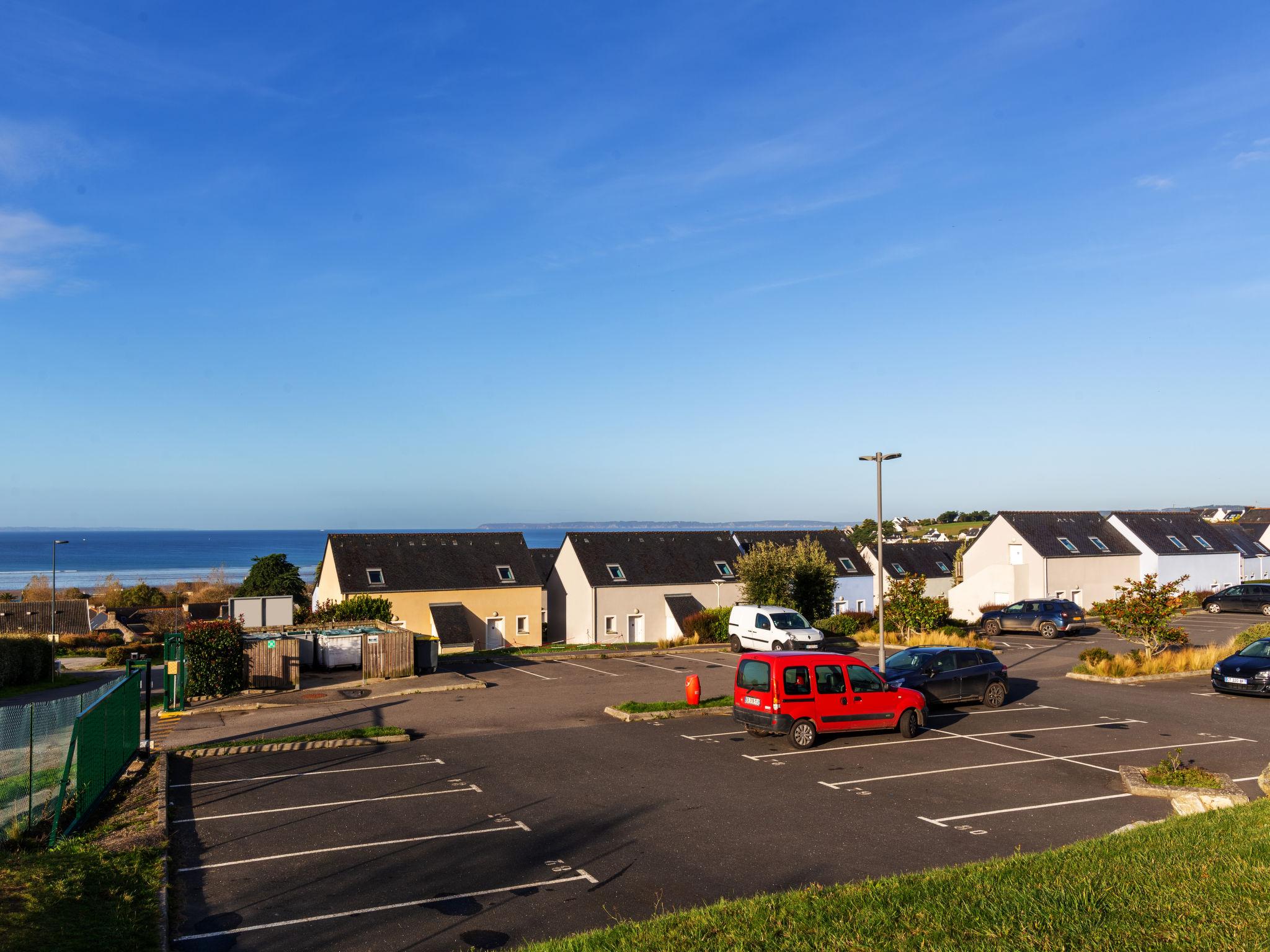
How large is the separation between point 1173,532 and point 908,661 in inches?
1791

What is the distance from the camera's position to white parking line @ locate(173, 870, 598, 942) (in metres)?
8.69

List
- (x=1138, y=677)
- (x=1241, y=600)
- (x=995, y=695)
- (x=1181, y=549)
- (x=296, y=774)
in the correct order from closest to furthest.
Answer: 1. (x=296, y=774)
2. (x=995, y=695)
3. (x=1138, y=677)
4. (x=1241, y=600)
5. (x=1181, y=549)

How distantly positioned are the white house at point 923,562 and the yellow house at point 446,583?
23.1 metres

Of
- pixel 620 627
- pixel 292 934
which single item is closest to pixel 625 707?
pixel 292 934

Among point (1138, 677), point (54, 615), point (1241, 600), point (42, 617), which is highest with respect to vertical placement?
point (1241, 600)

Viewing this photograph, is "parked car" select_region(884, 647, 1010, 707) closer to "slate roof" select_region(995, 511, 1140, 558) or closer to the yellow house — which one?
the yellow house

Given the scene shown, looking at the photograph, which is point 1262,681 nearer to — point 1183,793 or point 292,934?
point 1183,793

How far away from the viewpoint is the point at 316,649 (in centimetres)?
2948

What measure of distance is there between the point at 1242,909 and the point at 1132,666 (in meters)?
22.9

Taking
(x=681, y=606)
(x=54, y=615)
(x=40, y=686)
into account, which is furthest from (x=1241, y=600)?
(x=54, y=615)

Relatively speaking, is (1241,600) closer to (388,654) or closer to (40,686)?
(388,654)

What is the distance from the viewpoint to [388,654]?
27656mm

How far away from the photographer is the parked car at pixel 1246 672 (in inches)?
914

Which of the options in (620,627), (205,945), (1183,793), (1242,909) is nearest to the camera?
(1242,909)
